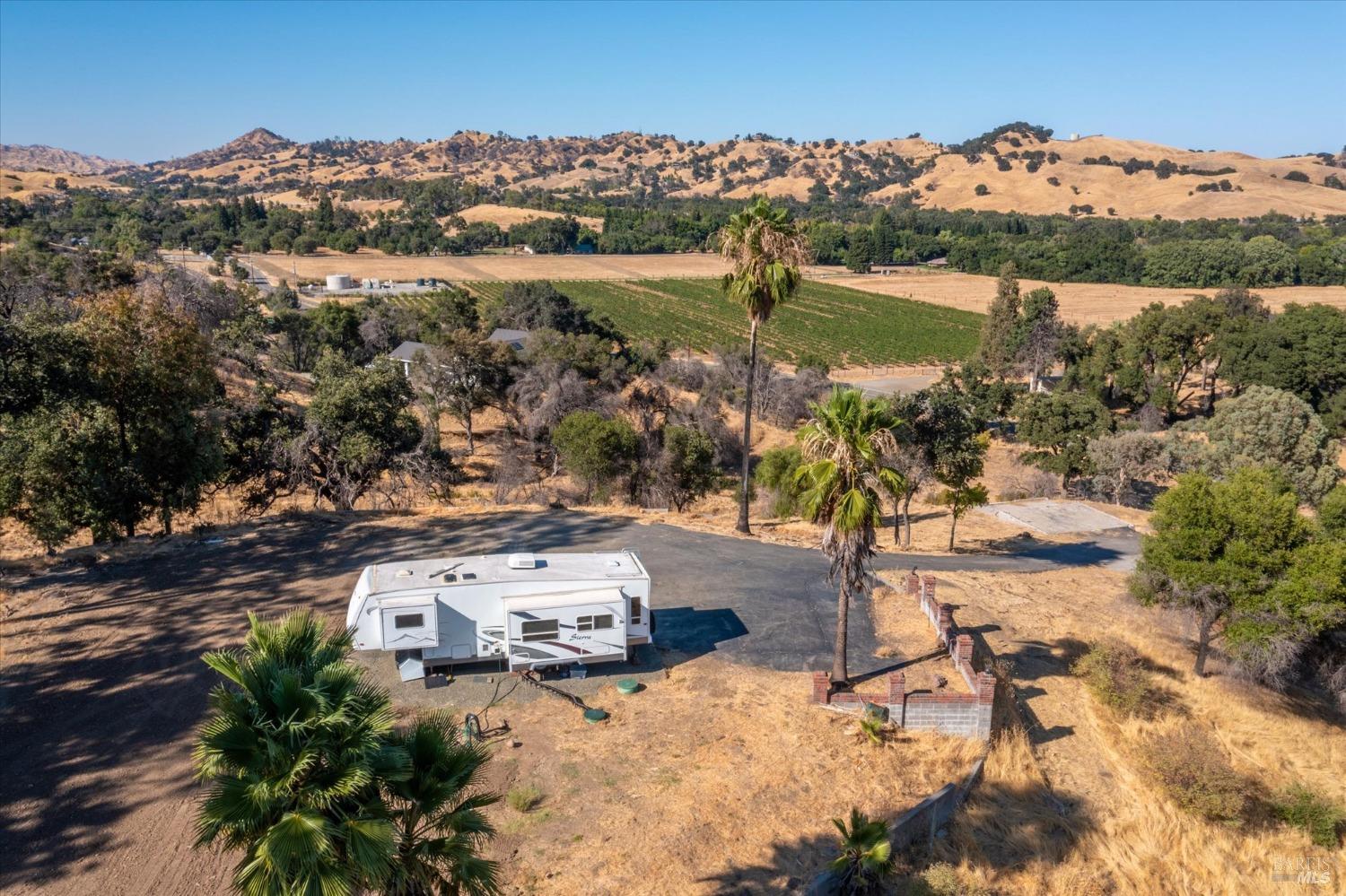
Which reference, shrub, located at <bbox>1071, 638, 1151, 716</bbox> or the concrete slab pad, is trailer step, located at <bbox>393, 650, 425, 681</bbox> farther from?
the concrete slab pad

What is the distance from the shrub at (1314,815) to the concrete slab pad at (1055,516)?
15722mm

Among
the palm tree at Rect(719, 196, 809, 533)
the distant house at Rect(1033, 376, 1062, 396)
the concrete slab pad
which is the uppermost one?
the palm tree at Rect(719, 196, 809, 533)

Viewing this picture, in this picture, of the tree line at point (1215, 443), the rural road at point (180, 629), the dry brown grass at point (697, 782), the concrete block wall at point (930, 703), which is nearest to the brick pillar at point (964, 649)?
the concrete block wall at point (930, 703)

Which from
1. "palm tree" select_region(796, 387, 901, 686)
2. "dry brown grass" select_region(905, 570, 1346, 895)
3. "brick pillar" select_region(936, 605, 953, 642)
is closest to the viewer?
"dry brown grass" select_region(905, 570, 1346, 895)

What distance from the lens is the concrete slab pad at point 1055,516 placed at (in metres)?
31.9

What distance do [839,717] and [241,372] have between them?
42.7 m

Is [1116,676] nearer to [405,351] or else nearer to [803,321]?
[405,351]

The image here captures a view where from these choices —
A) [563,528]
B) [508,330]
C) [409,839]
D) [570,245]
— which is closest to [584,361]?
[508,330]

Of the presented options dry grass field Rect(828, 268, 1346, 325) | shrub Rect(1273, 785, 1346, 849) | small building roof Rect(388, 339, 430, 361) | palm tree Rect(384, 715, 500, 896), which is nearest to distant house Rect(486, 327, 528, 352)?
small building roof Rect(388, 339, 430, 361)

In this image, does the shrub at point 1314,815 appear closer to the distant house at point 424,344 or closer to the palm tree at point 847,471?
the palm tree at point 847,471

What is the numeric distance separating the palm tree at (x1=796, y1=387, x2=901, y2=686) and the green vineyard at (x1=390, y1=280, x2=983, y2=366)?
61278 mm

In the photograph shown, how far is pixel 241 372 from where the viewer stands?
154ft

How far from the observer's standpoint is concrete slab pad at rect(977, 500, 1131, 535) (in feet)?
105

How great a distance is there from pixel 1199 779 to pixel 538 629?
1242cm
